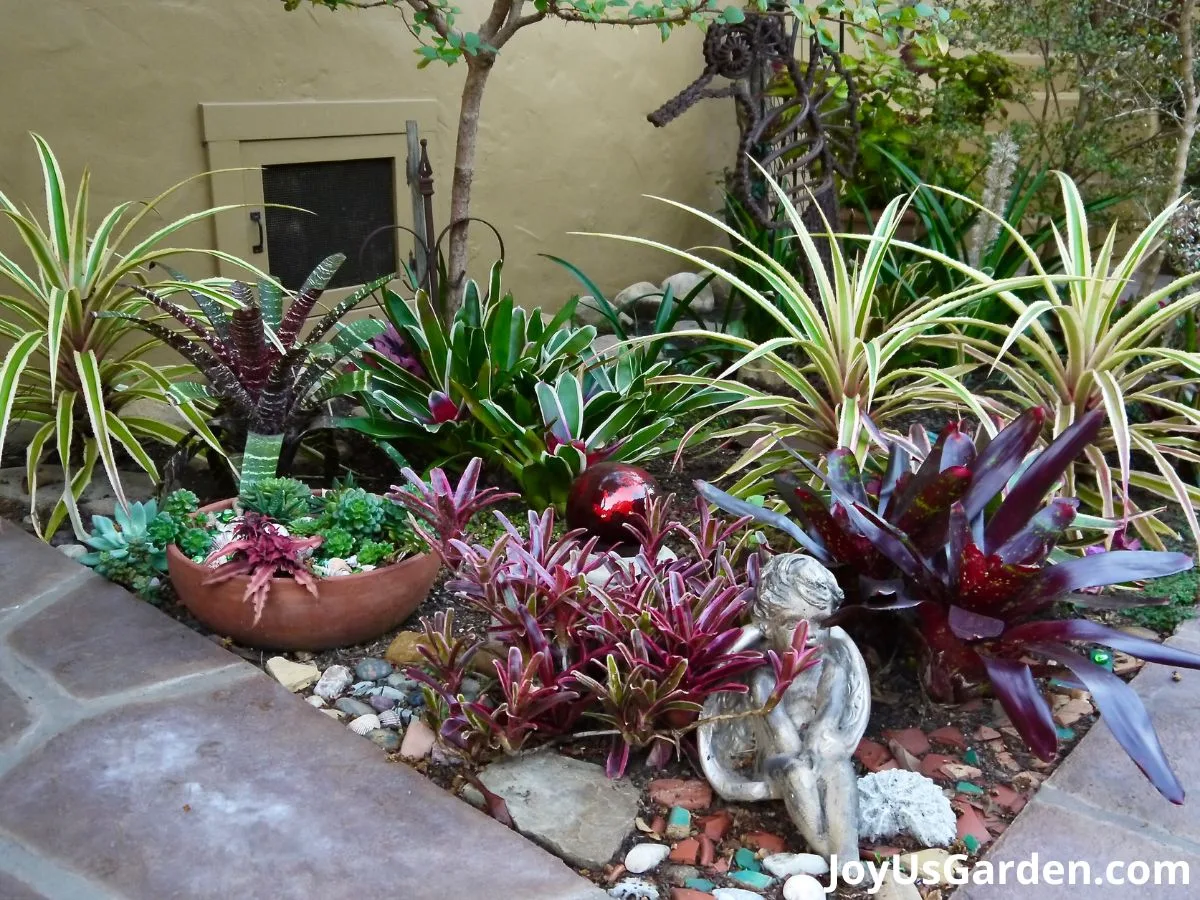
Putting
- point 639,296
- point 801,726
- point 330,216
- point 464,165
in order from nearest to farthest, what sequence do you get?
point 801,726 < point 464,165 < point 330,216 < point 639,296

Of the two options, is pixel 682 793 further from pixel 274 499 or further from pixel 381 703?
pixel 274 499

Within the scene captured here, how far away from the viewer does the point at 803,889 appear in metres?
1.54

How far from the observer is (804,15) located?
8.64 ft

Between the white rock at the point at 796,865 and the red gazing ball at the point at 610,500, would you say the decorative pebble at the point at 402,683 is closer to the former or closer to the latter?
the red gazing ball at the point at 610,500

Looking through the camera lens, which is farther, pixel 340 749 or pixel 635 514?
pixel 635 514

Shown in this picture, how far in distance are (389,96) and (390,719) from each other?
9.01ft

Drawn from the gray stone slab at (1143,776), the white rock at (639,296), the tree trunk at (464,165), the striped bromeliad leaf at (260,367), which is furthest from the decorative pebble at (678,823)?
the white rock at (639,296)

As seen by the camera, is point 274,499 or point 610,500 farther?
point 610,500

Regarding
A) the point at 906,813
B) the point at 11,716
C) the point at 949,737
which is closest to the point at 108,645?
the point at 11,716

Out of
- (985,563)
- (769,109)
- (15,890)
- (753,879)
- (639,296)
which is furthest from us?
(639,296)

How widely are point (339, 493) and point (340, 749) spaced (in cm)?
73

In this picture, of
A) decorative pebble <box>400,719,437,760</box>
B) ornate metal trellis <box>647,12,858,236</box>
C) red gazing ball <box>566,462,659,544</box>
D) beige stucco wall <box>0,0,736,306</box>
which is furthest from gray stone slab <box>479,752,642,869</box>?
beige stucco wall <box>0,0,736,306</box>

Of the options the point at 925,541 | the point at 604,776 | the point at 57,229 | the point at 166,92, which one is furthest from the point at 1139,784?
the point at 166,92

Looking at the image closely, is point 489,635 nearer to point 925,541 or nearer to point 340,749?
point 340,749
